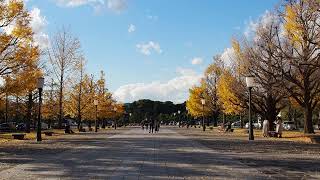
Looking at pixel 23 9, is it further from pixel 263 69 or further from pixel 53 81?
pixel 53 81

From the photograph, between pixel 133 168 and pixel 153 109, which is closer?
pixel 133 168

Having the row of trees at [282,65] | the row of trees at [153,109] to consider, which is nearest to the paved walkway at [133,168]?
the row of trees at [282,65]

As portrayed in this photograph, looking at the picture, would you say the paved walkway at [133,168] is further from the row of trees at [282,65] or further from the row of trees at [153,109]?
the row of trees at [153,109]

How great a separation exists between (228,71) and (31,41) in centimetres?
2266

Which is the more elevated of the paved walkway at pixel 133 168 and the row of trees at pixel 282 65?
the row of trees at pixel 282 65

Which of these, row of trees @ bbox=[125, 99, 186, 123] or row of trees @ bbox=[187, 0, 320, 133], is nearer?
row of trees @ bbox=[187, 0, 320, 133]

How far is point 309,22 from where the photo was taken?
109ft

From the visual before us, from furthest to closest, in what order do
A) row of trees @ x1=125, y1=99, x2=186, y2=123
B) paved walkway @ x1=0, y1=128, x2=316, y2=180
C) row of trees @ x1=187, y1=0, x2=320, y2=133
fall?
row of trees @ x1=125, y1=99, x2=186, y2=123 → row of trees @ x1=187, y1=0, x2=320, y2=133 → paved walkway @ x1=0, y1=128, x2=316, y2=180

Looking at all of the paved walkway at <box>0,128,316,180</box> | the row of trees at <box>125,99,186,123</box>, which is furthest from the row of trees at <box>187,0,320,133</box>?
the row of trees at <box>125,99,186,123</box>

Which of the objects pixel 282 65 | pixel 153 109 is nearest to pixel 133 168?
pixel 282 65

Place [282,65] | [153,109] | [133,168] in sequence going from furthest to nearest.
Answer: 1. [153,109]
2. [282,65]
3. [133,168]

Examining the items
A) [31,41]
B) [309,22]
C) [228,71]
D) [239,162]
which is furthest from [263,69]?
[239,162]

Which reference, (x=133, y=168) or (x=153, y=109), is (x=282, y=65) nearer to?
(x=133, y=168)

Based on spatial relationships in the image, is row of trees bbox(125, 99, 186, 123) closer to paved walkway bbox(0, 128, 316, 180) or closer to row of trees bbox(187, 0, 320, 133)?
row of trees bbox(187, 0, 320, 133)
